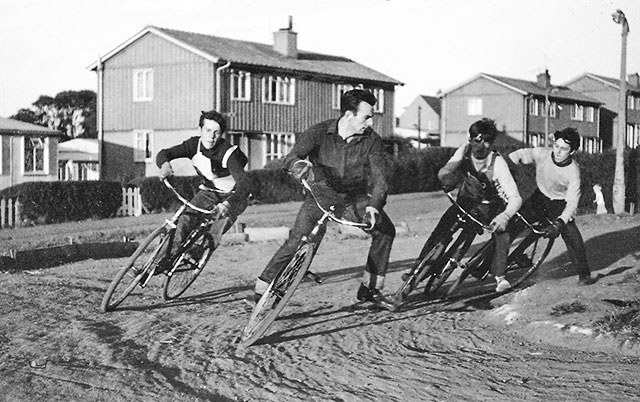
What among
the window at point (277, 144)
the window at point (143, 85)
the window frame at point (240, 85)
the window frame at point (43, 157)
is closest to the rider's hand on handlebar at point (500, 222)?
the window frame at point (43, 157)

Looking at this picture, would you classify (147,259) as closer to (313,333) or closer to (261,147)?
(313,333)

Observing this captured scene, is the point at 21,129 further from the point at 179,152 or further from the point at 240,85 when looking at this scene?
the point at 179,152

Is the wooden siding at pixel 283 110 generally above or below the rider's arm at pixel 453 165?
above

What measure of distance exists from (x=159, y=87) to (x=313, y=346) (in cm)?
3770

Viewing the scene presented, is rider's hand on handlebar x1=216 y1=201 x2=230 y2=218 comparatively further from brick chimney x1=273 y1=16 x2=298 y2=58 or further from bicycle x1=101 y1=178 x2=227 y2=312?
brick chimney x1=273 y1=16 x2=298 y2=58

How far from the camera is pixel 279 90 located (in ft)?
146

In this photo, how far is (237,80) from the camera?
42000mm

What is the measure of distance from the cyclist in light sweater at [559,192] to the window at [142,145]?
115ft

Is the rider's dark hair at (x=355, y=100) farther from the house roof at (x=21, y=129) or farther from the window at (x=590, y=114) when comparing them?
the window at (x=590, y=114)

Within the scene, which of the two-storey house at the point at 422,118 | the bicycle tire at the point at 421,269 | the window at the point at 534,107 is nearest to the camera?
the bicycle tire at the point at 421,269

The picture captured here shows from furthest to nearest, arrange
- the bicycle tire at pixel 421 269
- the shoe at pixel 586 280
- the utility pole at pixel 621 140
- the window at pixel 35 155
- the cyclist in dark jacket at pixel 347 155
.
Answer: the window at pixel 35 155 < the utility pole at pixel 621 140 < the shoe at pixel 586 280 < the bicycle tire at pixel 421 269 < the cyclist in dark jacket at pixel 347 155

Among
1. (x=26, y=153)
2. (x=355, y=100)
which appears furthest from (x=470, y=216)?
(x=26, y=153)

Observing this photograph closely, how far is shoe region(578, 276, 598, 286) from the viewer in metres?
10.1

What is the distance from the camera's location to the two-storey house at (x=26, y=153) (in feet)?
126
